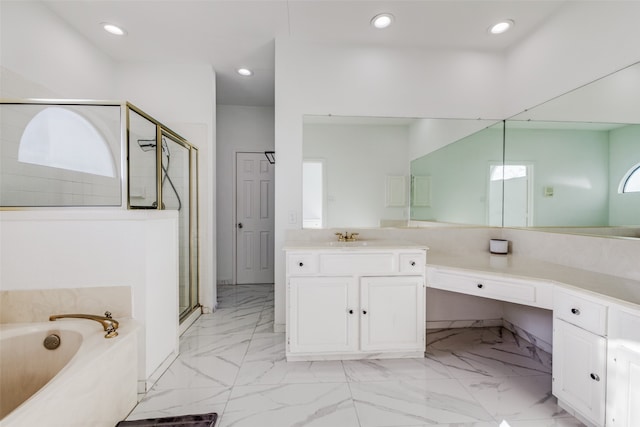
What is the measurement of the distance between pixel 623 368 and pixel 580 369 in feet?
0.72

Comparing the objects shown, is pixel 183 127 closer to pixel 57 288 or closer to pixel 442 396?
pixel 57 288

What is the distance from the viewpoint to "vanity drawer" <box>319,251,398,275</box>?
73.9 inches

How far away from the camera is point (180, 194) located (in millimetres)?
2545

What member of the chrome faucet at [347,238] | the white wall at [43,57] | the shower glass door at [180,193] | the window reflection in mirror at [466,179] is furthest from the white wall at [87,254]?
the window reflection in mirror at [466,179]

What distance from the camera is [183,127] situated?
9.14ft

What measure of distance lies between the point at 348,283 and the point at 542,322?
165 cm

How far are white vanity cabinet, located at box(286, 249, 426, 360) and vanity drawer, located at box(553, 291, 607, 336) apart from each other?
75 cm

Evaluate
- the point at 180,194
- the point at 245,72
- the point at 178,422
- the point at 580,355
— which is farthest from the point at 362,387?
the point at 245,72

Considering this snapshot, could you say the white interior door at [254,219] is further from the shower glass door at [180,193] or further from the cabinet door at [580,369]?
the cabinet door at [580,369]

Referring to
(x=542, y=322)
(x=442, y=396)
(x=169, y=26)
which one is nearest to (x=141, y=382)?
(x=442, y=396)

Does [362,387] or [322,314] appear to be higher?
[322,314]

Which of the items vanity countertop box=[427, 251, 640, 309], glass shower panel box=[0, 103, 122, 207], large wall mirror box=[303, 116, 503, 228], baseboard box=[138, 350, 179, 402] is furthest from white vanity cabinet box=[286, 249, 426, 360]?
glass shower panel box=[0, 103, 122, 207]

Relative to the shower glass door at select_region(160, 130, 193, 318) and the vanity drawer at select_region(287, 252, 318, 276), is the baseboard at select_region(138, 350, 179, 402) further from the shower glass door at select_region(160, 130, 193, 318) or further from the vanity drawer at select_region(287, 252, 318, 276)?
the vanity drawer at select_region(287, 252, 318, 276)

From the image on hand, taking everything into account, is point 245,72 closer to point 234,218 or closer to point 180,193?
point 180,193
